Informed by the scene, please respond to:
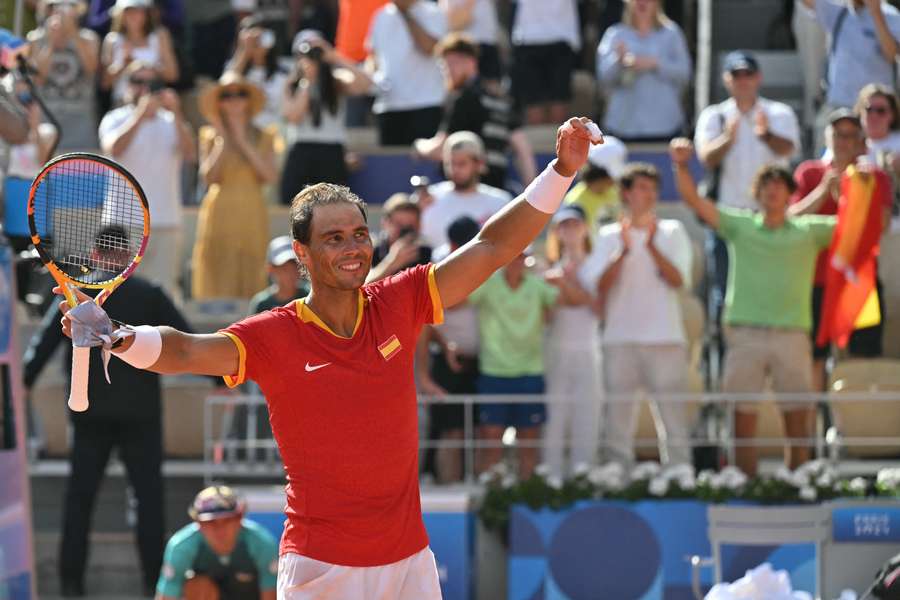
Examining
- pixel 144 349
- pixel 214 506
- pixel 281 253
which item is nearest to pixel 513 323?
pixel 281 253

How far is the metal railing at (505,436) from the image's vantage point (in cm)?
972

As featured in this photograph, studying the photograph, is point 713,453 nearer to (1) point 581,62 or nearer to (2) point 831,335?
(2) point 831,335

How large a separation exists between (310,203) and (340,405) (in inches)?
23.0

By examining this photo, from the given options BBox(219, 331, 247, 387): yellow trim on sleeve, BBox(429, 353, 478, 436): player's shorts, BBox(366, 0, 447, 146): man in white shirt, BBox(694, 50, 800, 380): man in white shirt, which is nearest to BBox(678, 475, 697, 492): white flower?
BBox(429, 353, 478, 436): player's shorts

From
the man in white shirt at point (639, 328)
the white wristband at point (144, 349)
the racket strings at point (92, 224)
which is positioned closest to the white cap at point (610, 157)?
the man in white shirt at point (639, 328)

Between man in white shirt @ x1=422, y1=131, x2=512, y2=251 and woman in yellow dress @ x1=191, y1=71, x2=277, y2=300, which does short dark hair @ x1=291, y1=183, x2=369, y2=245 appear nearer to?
man in white shirt @ x1=422, y1=131, x2=512, y2=251

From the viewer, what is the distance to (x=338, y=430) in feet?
16.1

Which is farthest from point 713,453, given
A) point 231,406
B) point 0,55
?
point 0,55

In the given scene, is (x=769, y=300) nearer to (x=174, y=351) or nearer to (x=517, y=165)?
(x=517, y=165)

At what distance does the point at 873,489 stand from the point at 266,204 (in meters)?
4.60

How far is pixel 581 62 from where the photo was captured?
49.5 feet

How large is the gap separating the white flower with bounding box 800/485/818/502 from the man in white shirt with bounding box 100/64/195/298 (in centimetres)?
459

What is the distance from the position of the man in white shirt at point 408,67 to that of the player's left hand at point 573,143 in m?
7.60

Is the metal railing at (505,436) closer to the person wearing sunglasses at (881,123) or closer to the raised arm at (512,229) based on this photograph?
the person wearing sunglasses at (881,123)
